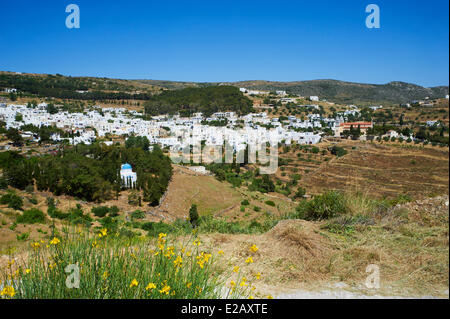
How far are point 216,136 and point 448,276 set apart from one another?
32.5 metres

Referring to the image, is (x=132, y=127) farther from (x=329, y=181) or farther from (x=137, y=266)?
(x=137, y=266)

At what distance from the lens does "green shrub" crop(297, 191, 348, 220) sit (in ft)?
13.1

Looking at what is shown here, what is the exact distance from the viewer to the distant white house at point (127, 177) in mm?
18047

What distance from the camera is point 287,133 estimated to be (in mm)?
37062

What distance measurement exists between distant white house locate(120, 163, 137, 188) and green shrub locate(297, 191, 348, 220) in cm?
1530

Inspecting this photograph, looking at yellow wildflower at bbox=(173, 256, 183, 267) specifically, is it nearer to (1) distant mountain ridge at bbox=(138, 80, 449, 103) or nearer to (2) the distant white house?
(2) the distant white house

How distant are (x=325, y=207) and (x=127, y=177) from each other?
1604 centimetres

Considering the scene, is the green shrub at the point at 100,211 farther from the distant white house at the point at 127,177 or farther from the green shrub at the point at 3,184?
the green shrub at the point at 3,184

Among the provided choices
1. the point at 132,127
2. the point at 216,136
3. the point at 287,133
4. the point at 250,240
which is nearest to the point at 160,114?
the point at 132,127

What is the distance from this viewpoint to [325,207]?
4070 mm

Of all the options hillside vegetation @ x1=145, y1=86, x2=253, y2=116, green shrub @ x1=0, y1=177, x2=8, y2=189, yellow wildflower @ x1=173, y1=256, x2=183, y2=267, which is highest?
hillside vegetation @ x1=145, y1=86, x2=253, y2=116

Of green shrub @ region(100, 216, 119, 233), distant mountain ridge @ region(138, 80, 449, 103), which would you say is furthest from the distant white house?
distant mountain ridge @ region(138, 80, 449, 103)

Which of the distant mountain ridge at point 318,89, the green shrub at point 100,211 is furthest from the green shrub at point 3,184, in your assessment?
the distant mountain ridge at point 318,89
